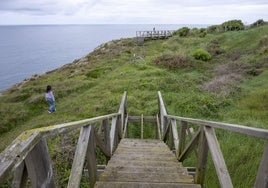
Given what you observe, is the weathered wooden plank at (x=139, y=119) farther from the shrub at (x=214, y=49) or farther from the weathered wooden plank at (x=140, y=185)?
the shrub at (x=214, y=49)

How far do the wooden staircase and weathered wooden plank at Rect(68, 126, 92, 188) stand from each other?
835 mm

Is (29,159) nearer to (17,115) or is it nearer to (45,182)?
(45,182)

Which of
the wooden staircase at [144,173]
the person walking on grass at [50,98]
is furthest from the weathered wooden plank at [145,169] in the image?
the person walking on grass at [50,98]

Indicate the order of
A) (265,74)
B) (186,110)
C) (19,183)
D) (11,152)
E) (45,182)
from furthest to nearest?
(265,74) → (186,110) → (45,182) → (19,183) → (11,152)

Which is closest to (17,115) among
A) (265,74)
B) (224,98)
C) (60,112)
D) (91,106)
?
(60,112)

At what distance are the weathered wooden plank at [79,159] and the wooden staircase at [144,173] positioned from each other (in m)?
0.83

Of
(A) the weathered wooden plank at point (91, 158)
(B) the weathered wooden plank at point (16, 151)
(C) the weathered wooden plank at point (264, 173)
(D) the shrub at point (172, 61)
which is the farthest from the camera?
(D) the shrub at point (172, 61)

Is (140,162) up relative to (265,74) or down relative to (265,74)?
up

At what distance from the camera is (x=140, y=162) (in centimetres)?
507

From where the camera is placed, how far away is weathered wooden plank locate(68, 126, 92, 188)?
2587mm

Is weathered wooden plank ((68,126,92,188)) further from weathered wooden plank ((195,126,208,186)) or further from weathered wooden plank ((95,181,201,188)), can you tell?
weathered wooden plank ((195,126,208,186))

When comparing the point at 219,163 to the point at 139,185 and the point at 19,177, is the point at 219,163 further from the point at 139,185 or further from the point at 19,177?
the point at 19,177

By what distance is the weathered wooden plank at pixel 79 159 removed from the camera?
8.49 feet

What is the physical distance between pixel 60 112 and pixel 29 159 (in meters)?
13.5
